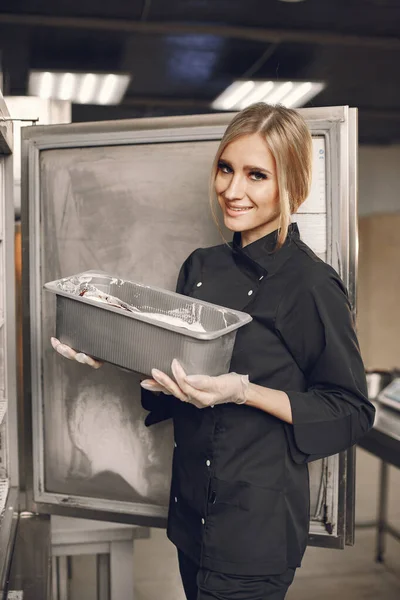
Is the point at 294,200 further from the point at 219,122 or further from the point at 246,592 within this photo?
the point at 246,592

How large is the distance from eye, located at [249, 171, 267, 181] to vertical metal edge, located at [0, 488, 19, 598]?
43.6 inches

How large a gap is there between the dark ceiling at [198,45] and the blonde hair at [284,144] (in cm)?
185

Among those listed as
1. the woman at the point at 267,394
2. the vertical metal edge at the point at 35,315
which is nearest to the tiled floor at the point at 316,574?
the vertical metal edge at the point at 35,315

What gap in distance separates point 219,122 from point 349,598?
2.17 metres

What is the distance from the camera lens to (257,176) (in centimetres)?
120

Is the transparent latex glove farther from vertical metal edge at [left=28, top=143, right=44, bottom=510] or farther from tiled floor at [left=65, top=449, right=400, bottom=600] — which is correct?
tiled floor at [left=65, top=449, right=400, bottom=600]

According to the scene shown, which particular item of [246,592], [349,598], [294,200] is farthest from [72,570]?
[294,200]

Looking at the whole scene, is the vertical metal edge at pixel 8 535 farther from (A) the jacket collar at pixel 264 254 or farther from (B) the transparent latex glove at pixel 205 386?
(A) the jacket collar at pixel 264 254

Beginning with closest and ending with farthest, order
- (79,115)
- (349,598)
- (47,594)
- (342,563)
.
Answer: (47,594) < (349,598) < (342,563) < (79,115)

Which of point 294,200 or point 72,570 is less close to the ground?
point 294,200

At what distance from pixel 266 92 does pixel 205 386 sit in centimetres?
271

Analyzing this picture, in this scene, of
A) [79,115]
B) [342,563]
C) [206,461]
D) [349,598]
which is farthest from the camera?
[79,115]

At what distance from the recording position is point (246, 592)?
114 centimetres

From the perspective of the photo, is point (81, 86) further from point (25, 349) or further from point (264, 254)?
point (264, 254)
